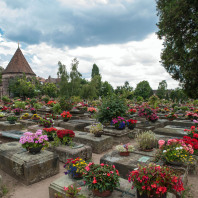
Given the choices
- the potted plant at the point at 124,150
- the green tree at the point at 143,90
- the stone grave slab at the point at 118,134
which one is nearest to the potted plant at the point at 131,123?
the stone grave slab at the point at 118,134

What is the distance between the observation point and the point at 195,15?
10.1 meters

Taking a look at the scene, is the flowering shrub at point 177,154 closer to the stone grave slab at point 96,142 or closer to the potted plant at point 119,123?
the stone grave slab at point 96,142

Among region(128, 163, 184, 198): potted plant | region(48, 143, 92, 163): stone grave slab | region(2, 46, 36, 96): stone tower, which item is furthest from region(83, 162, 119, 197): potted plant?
region(2, 46, 36, 96): stone tower

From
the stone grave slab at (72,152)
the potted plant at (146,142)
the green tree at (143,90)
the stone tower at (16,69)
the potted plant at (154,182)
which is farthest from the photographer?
the green tree at (143,90)

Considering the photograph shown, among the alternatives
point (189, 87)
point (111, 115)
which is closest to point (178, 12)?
point (189, 87)

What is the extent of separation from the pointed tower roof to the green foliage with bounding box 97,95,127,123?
147 feet

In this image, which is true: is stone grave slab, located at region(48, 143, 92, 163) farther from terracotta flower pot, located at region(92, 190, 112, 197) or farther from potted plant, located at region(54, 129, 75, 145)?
terracotta flower pot, located at region(92, 190, 112, 197)

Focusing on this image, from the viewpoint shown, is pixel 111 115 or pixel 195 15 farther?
pixel 195 15

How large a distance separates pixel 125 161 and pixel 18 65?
5114cm

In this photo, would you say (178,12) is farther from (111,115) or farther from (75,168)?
(75,168)

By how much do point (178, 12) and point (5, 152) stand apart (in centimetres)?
1245

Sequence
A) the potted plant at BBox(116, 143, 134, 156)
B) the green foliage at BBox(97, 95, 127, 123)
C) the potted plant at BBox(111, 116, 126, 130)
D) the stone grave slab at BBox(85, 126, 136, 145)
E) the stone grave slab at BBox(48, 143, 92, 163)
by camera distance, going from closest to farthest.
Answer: the potted plant at BBox(116, 143, 134, 156) → the stone grave slab at BBox(48, 143, 92, 163) → the stone grave slab at BBox(85, 126, 136, 145) → the potted plant at BBox(111, 116, 126, 130) → the green foliage at BBox(97, 95, 127, 123)

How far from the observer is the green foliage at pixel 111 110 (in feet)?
28.7

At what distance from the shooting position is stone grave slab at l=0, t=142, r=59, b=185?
412cm
